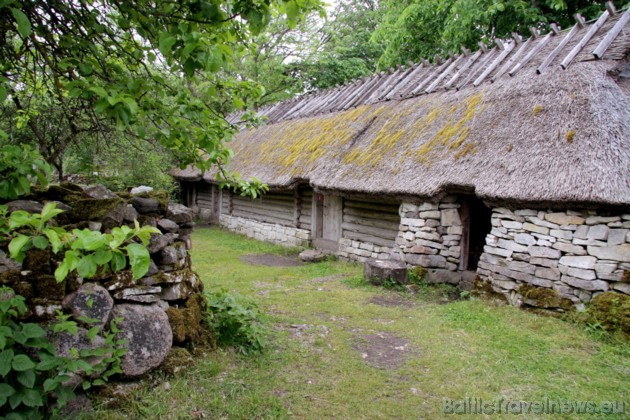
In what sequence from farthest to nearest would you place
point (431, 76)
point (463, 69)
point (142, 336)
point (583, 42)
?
1. point (431, 76)
2. point (463, 69)
3. point (583, 42)
4. point (142, 336)

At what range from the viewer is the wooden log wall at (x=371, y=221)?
9.52 metres

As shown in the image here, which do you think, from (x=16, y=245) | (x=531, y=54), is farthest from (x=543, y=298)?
(x=16, y=245)

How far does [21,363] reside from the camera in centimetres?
255

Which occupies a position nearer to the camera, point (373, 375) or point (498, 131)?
point (373, 375)

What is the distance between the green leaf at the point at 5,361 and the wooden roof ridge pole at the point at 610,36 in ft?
30.0

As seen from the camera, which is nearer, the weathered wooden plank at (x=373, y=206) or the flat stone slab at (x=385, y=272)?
the flat stone slab at (x=385, y=272)

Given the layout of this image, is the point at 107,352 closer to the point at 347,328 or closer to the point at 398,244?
the point at 347,328

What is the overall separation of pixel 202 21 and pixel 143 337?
8.51ft

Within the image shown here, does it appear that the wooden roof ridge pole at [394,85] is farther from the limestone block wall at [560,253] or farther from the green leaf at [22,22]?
the green leaf at [22,22]

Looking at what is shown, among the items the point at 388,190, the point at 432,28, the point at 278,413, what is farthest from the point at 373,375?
the point at 432,28

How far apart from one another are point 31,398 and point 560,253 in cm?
655

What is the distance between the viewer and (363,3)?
2512 cm

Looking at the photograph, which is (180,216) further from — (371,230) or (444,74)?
(444,74)

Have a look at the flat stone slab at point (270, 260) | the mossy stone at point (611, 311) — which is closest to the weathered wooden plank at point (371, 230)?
the flat stone slab at point (270, 260)
